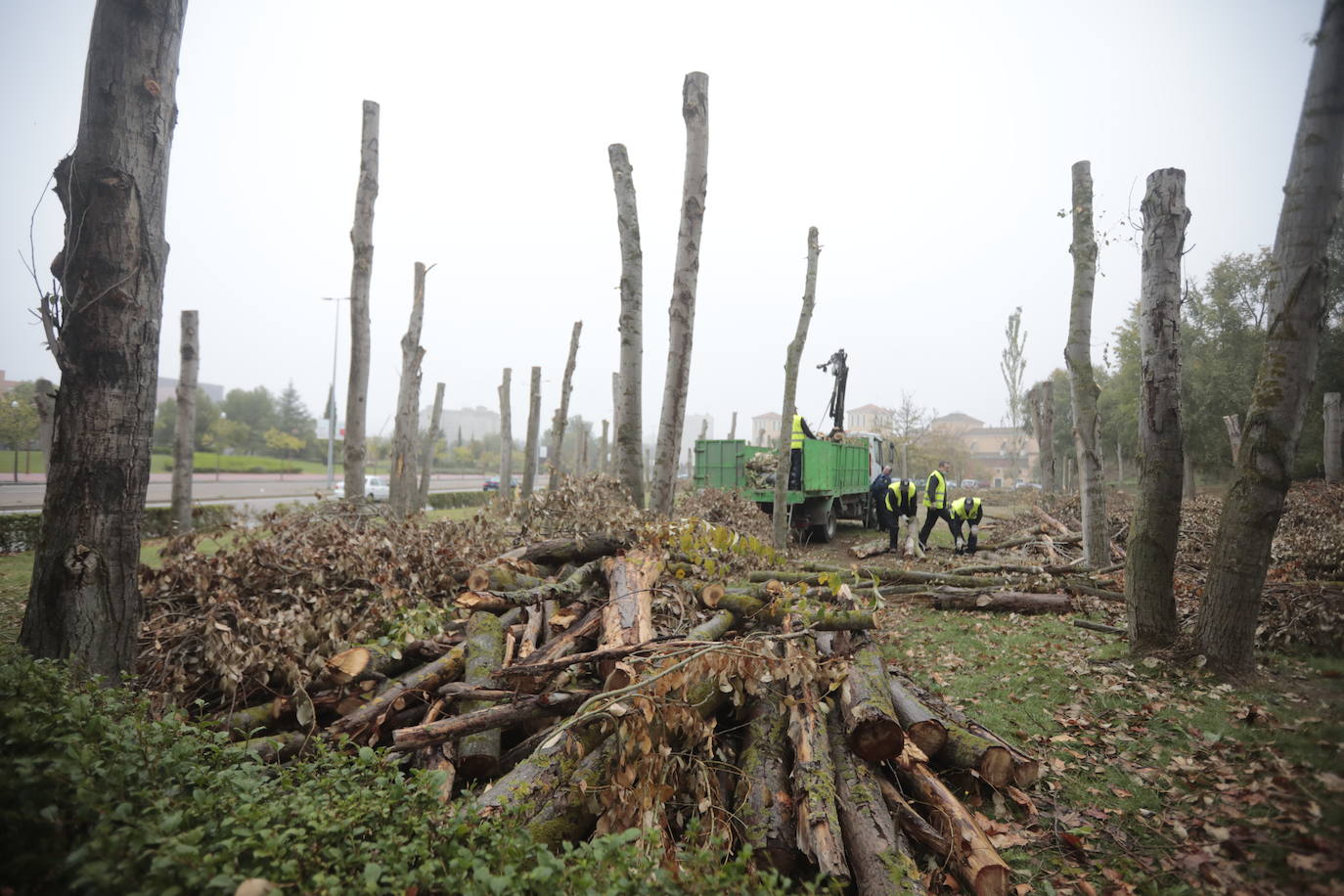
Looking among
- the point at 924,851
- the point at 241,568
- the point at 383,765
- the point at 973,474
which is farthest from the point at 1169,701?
the point at 973,474

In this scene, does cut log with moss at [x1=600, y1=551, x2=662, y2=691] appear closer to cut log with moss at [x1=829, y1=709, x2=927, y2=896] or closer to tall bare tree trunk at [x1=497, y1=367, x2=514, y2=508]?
cut log with moss at [x1=829, y1=709, x2=927, y2=896]

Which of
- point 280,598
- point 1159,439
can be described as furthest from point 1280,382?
point 280,598

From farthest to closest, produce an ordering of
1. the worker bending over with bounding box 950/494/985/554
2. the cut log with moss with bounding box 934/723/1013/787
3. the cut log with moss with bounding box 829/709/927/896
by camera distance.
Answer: the worker bending over with bounding box 950/494/985/554
the cut log with moss with bounding box 934/723/1013/787
the cut log with moss with bounding box 829/709/927/896

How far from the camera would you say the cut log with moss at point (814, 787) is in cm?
283

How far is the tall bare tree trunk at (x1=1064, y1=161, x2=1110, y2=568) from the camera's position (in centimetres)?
855

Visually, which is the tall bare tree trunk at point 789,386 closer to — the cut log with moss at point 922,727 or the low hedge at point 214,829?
the cut log with moss at point 922,727

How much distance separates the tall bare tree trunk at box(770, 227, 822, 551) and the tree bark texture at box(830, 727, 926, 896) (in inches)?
296

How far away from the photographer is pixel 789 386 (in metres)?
11.6

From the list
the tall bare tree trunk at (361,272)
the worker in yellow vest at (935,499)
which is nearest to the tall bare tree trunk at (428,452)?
the tall bare tree trunk at (361,272)

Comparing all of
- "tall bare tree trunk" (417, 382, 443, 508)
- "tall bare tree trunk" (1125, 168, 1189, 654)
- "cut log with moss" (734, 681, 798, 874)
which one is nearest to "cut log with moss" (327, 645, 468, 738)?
"cut log with moss" (734, 681, 798, 874)

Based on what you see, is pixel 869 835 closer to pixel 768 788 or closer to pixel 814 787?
pixel 814 787

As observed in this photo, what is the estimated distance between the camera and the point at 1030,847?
127 inches

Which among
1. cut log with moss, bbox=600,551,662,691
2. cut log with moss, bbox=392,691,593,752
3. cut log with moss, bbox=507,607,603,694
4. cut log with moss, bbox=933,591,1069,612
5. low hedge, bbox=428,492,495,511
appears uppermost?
cut log with moss, bbox=600,551,662,691

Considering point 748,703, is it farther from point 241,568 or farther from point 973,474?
point 973,474
